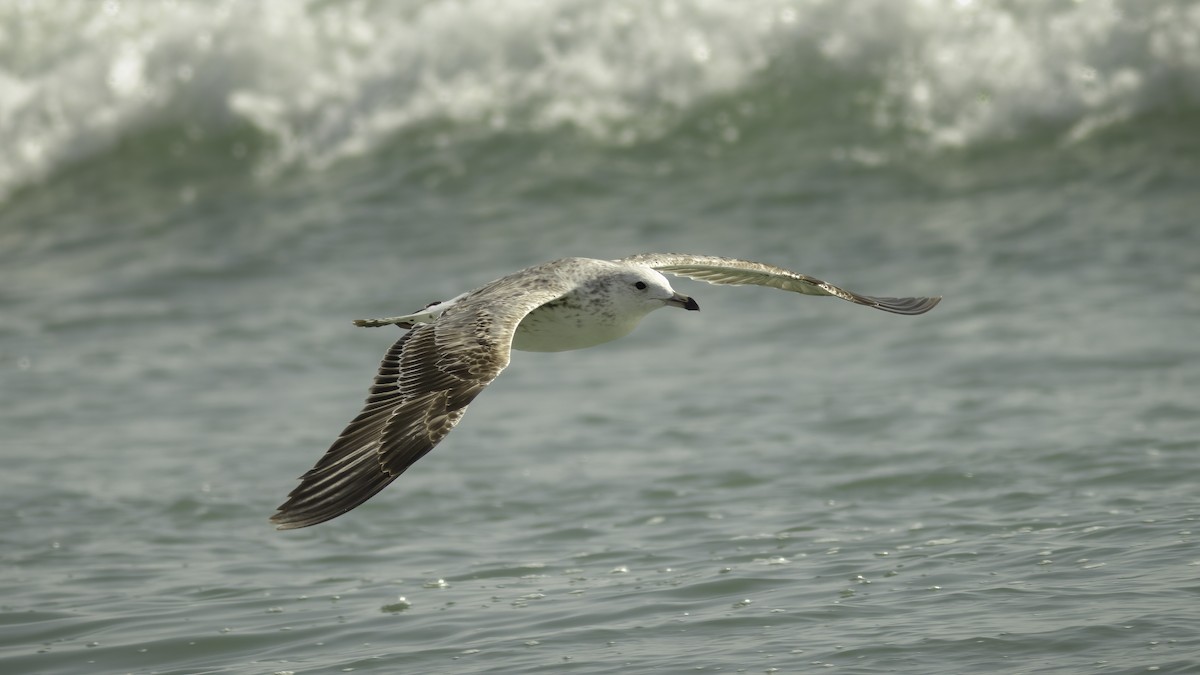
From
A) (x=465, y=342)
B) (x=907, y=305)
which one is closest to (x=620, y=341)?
(x=907, y=305)

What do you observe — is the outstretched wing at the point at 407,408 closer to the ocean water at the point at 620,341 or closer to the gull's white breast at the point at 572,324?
the gull's white breast at the point at 572,324

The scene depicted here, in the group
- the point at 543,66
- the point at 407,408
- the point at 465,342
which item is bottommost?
the point at 407,408

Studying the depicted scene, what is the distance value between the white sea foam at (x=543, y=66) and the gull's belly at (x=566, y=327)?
25.0 ft

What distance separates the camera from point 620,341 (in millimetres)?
11328

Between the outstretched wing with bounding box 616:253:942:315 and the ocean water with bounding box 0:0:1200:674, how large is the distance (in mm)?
920

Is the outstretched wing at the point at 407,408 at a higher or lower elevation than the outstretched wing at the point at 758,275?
lower

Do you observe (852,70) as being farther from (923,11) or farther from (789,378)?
(789,378)

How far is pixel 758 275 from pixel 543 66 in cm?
777

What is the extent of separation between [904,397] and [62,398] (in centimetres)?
557

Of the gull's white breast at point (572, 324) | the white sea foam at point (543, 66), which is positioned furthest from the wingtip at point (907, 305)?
the white sea foam at point (543, 66)

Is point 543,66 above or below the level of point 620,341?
above

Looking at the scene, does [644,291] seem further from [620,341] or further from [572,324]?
[620,341]

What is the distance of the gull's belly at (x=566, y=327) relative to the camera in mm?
6945

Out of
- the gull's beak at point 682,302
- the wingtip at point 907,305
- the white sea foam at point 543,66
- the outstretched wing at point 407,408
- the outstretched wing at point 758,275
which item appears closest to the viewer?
the outstretched wing at point 407,408
